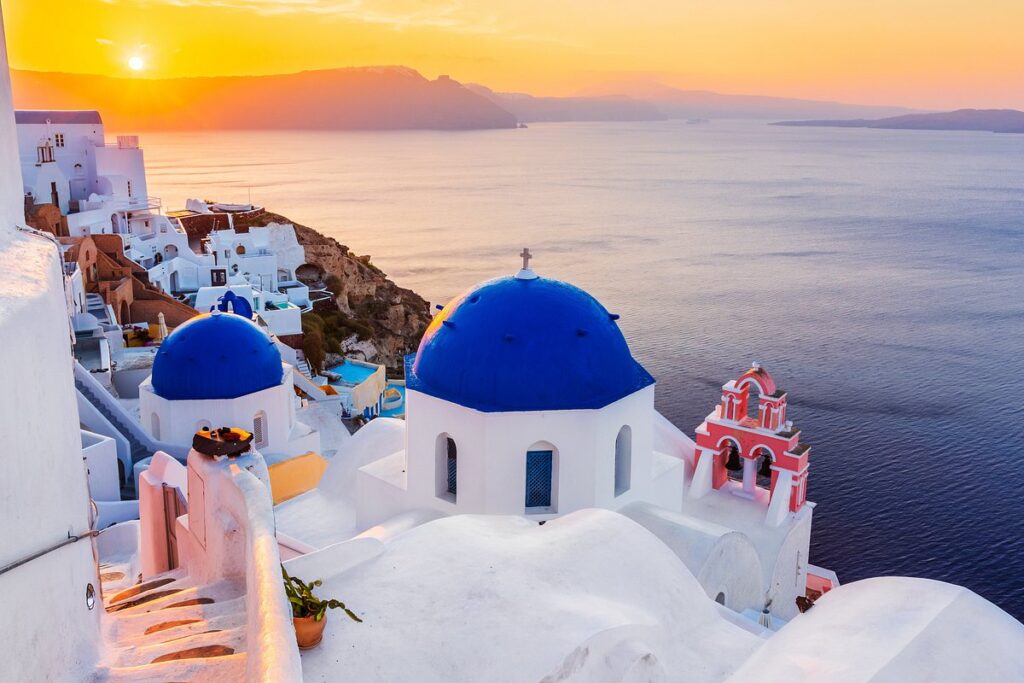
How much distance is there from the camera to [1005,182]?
11206 cm

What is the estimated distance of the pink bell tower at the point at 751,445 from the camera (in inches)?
600

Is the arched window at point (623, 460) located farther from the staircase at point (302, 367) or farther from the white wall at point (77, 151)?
the white wall at point (77, 151)

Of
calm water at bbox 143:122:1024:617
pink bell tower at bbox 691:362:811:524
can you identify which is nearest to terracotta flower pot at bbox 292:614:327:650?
pink bell tower at bbox 691:362:811:524

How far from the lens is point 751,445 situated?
15664 mm

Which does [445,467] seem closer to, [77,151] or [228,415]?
[228,415]

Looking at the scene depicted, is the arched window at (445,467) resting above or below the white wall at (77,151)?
below

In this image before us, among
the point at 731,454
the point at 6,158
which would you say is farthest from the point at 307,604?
the point at 731,454

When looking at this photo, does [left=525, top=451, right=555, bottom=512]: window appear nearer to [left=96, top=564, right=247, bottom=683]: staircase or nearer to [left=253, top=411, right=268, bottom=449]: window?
[left=96, top=564, right=247, bottom=683]: staircase

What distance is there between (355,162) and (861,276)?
127 metres

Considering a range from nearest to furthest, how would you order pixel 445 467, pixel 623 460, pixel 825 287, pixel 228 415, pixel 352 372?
pixel 445 467
pixel 623 460
pixel 228 415
pixel 352 372
pixel 825 287

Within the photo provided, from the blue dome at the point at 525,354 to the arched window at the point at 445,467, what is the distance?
2.31 ft

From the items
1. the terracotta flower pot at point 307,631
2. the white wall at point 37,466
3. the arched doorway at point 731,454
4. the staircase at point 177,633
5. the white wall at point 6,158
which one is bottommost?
the arched doorway at point 731,454

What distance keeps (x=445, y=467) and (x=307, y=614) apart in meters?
5.16

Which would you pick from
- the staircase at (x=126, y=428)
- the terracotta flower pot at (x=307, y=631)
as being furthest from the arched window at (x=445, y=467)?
the staircase at (x=126, y=428)
